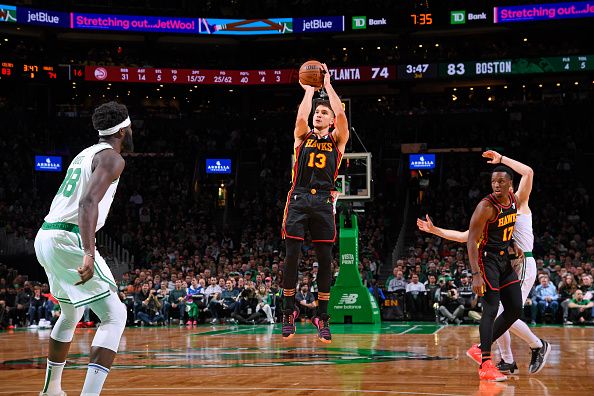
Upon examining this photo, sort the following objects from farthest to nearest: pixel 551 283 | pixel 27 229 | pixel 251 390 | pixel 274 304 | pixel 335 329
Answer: pixel 27 229 < pixel 274 304 < pixel 551 283 < pixel 335 329 < pixel 251 390

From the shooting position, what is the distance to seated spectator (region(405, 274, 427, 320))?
70.6ft

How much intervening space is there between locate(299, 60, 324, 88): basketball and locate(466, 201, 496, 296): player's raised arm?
8.36 feet

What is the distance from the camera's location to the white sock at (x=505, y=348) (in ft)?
31.8

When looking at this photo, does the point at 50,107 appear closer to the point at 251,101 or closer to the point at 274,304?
the point at 251,101

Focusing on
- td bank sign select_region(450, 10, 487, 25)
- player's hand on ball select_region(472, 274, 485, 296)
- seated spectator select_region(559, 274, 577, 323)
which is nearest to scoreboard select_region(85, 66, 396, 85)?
td bank sign select_region(450, 10, 487, 25)

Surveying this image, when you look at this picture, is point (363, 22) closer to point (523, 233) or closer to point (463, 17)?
point (463, 17)

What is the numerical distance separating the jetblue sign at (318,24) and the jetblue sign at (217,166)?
255 inches

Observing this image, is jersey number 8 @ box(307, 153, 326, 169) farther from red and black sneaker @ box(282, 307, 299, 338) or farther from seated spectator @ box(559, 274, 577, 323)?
seated spectator @ box(559, 274, 577, 323)

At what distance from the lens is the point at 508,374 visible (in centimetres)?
945

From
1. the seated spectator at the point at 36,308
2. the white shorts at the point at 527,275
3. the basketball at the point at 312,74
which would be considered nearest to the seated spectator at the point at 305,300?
the seated spectator at the point at 36,308

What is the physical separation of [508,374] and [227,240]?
2079 cm

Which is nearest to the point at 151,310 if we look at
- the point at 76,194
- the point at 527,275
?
the point at 527,275

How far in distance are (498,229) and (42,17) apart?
93.6ft

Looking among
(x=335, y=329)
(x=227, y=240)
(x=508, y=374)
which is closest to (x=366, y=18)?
(x=227, y=240)
